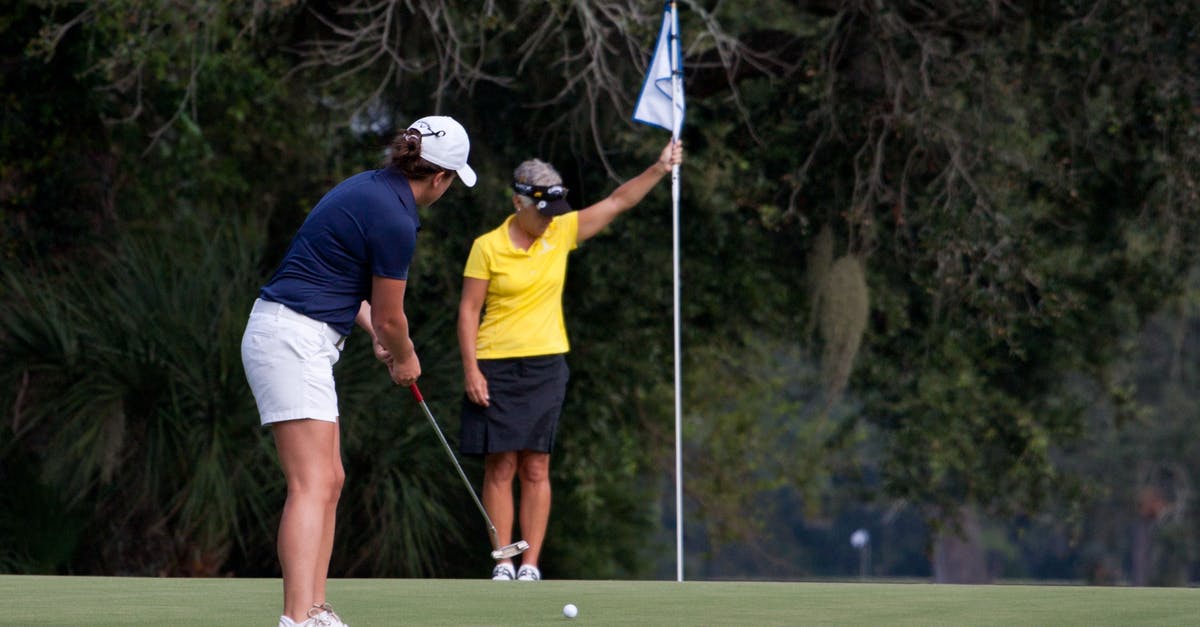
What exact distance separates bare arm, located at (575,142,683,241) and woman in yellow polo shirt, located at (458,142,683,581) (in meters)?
0.09

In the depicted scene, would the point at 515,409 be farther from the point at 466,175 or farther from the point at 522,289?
the point at 466,175

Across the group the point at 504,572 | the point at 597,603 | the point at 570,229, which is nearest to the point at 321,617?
the point at 597,603

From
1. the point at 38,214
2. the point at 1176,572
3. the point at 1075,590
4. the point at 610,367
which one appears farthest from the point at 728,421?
the point at 1176,572

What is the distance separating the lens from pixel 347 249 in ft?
15.9

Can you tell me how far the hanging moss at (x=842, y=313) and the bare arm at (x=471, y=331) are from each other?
3874 mm

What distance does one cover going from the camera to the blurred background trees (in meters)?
10.8

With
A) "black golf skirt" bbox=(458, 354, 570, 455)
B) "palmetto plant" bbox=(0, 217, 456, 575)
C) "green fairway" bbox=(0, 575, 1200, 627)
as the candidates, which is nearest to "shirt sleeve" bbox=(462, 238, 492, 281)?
"black golf skirt" bbox=(458, 354, 570, 455)

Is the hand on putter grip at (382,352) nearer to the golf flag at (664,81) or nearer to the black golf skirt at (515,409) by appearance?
the black golf skirt at (515,409)

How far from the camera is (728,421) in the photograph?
699 inches

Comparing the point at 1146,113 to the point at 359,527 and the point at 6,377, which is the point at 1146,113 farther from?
the point at 6,377

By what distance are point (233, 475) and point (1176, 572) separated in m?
38.6

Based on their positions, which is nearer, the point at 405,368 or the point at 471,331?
the point at 405,368

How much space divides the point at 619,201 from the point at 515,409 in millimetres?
1161

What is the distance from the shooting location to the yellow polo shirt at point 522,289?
834 centimetres
